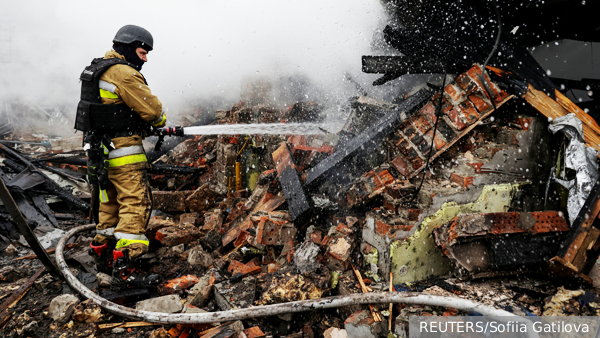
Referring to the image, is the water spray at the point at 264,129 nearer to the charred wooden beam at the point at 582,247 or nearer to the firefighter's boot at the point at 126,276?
the firefighter's boot at the point at 126,276

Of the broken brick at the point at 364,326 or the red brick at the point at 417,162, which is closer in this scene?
the broken brick at the point at 364,326

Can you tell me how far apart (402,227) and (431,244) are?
0.37 m

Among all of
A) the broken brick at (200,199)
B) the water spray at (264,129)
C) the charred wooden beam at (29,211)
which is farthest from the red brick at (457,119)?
the charred wooden beam at (29,211)

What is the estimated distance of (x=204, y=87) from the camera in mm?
8914

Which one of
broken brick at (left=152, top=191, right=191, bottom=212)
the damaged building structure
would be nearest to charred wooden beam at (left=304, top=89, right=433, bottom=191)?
the damaged building structure

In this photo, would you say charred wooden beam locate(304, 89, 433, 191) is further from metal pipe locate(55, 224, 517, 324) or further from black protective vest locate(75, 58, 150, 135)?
black protective vest locate(75, 58, 150, 135)

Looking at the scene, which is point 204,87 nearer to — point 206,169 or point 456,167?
point 206,169

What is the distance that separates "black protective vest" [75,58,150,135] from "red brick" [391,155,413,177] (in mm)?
2609

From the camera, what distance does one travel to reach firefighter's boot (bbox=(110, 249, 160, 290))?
8.69ft

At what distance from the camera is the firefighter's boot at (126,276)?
8.69 feet

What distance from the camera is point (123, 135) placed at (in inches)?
112

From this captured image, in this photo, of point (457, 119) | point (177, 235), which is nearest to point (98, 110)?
point (177, 235)

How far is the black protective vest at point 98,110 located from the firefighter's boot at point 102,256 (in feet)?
3.86

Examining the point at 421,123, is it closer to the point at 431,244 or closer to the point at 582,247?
the point at 431,244
